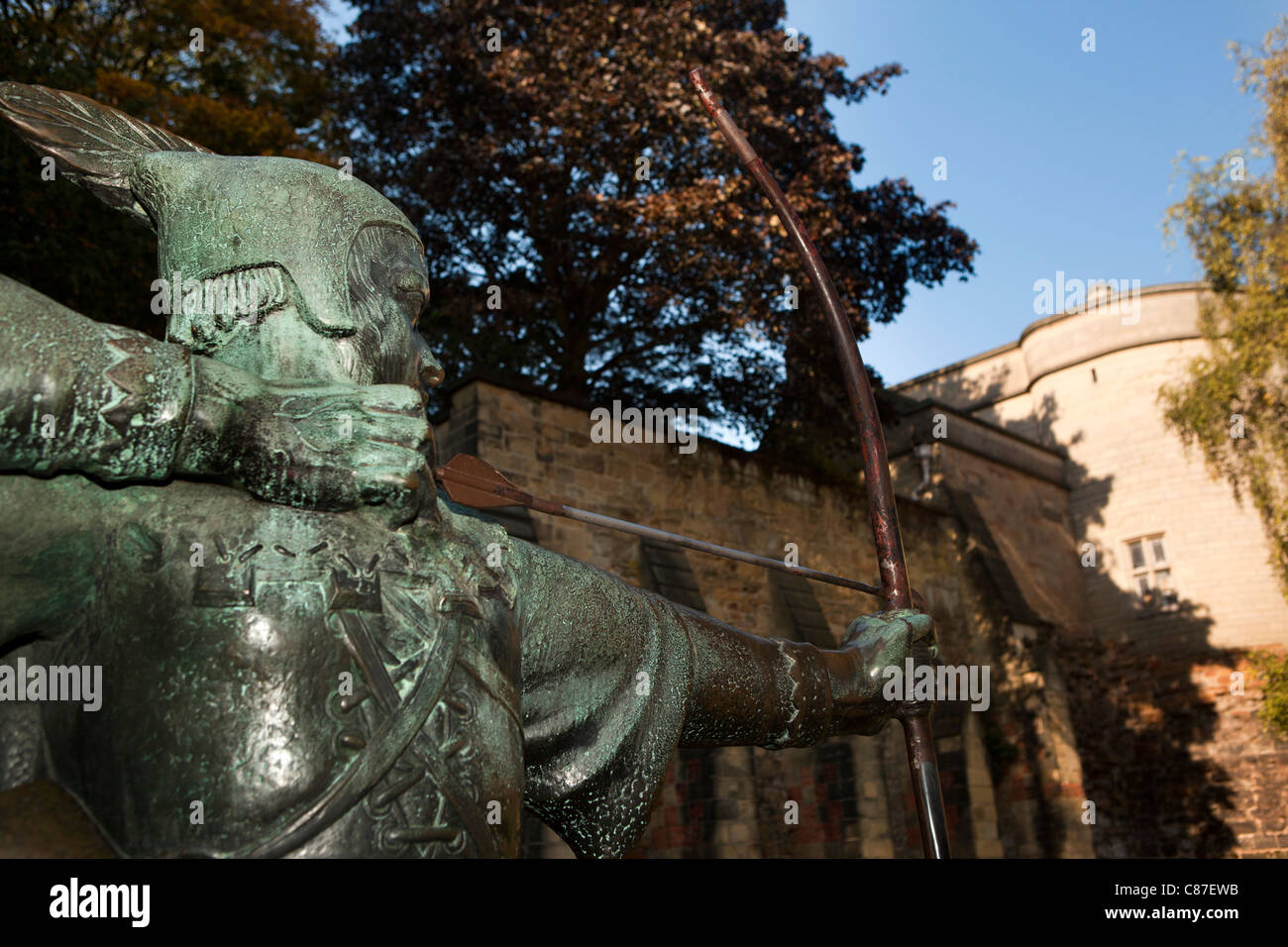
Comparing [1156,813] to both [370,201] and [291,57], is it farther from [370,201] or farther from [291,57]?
[370,201]

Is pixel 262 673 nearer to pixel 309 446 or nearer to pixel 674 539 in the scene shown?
pixel 309 446

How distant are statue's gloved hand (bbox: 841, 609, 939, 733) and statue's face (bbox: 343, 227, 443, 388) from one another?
40.9 inches

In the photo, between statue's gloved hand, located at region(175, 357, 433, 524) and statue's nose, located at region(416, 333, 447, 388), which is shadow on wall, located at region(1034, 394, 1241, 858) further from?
statue's gloved hand, located at region(175, 357, 433, 524)

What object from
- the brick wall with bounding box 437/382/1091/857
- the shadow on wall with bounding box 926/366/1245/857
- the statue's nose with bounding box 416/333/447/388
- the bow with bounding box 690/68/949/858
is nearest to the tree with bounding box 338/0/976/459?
A: the brick wall with bounding box 437/382/1091/857

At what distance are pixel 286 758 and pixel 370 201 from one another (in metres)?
0.99

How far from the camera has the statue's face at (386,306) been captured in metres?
1.89

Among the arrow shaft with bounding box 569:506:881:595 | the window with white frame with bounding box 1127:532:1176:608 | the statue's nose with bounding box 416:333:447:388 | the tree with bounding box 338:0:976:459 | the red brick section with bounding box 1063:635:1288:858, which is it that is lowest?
the red brick section with bounding box 1063:635:1288:858

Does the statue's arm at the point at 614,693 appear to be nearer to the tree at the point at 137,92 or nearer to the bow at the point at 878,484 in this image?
the bow at the point at 878,484

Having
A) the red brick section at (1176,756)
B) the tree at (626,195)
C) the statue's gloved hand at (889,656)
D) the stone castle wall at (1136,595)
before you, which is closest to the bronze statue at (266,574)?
the statue's gloved hand at (889,656)

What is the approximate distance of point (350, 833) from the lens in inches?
59.0

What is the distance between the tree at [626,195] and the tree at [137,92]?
3.79 ft

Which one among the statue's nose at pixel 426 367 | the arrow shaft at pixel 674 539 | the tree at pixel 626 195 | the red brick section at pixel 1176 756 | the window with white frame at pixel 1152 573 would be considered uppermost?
the tree at pixel 626 195

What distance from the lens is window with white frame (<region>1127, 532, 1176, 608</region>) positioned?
75.4 feet
